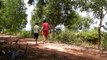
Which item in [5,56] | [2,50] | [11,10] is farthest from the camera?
[11,10]

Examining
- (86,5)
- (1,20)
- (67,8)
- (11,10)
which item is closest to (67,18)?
(67,8)

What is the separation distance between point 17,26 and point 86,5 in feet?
126

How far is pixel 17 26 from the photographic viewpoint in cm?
6022

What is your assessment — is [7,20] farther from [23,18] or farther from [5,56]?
[5,56]

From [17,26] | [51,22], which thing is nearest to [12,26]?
[17,26]

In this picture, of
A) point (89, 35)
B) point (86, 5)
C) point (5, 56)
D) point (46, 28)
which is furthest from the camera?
point (89, 35)

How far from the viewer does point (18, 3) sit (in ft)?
190

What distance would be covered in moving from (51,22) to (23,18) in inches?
924

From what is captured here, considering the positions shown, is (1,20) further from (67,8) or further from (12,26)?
(67,8)

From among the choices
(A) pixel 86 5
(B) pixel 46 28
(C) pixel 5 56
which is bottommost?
(C) pixel 5 56

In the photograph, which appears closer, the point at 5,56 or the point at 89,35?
the point at 5,56

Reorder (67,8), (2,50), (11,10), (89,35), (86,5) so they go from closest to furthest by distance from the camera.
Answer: (2,50) → (86,5) → (67,8) → (89,35) → (11,10)

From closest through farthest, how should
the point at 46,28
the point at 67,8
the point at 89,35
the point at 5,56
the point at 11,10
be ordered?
1. the point at 5,56
2. the point at 46,28
3. the point at 67,8
4. the point at 89,35
5. the point at 11,10

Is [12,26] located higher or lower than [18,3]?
lower
